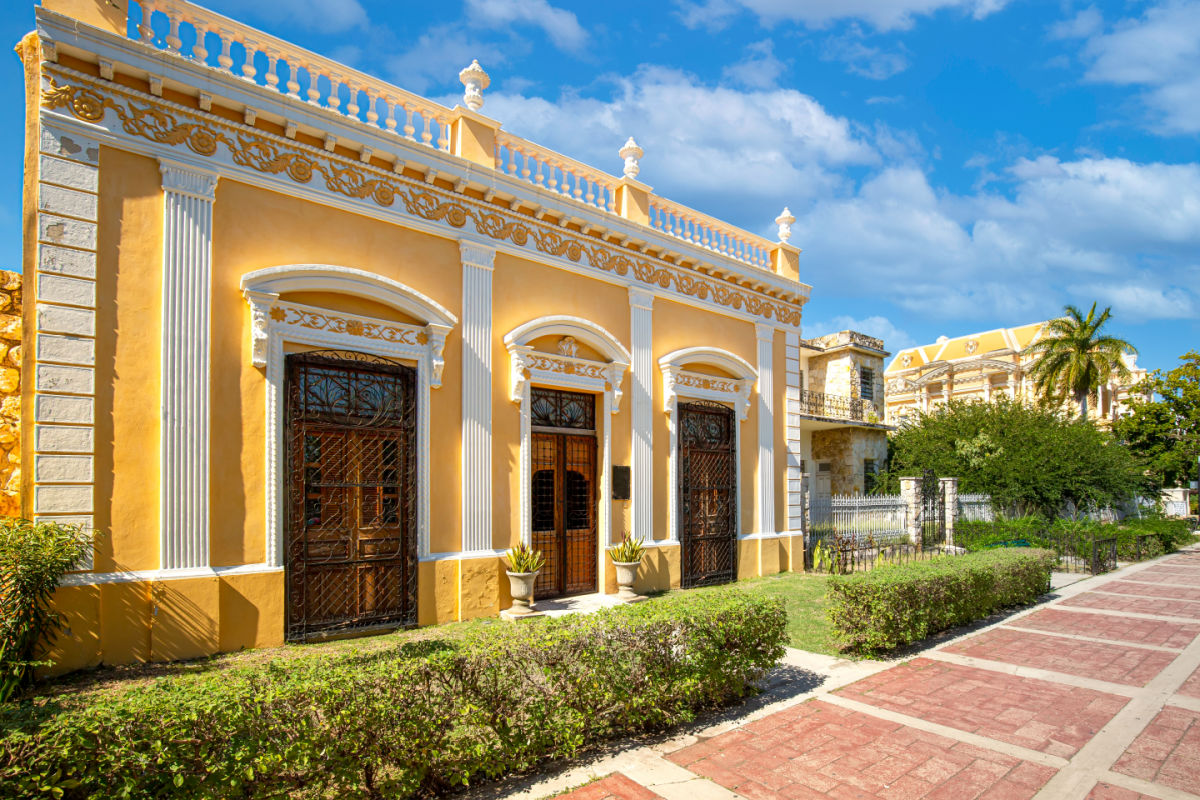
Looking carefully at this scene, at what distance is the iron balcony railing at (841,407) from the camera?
79.4 feet

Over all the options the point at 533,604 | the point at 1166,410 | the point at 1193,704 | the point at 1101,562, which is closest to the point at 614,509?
the point at 533,604

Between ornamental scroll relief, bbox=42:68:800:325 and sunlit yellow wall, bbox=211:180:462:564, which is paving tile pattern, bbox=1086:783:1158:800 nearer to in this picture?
sunlit yellow wall, bbox=211:180:462:564

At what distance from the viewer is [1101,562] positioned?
1448cm

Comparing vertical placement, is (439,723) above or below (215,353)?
below

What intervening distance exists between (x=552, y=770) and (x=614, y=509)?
6.23 metres

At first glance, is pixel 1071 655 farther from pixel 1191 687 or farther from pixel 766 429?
pixel 766 429

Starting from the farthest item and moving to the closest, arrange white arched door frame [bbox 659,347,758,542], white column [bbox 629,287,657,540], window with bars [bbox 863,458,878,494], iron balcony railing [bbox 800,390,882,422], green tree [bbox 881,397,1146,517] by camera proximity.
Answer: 1. window with bars [bbox 863,458,878,494]
2. iron balcony railing [bbox 800,390,882,422]
3. green tree [bbox 881,397,1146,517]
4. white arched door frame [bbox 659,347,758,542]
5. white column [bbox 629,287,657,540]

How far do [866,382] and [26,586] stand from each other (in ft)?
88.1

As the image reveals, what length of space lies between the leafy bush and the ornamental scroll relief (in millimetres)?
3982

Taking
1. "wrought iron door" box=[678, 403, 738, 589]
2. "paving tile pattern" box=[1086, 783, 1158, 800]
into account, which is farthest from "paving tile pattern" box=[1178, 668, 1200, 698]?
"wrought iron door" box=[678, 403, 738, 589]

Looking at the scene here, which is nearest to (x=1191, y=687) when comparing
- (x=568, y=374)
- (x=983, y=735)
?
(x=983, y=735)

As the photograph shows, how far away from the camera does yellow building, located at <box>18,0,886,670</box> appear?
246 inches

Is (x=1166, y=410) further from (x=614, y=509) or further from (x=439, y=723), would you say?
(x=439, y=723)

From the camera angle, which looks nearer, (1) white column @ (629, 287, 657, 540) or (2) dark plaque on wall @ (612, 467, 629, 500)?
(2) dark plaque on wall @ (612, 467, 629, 500)
